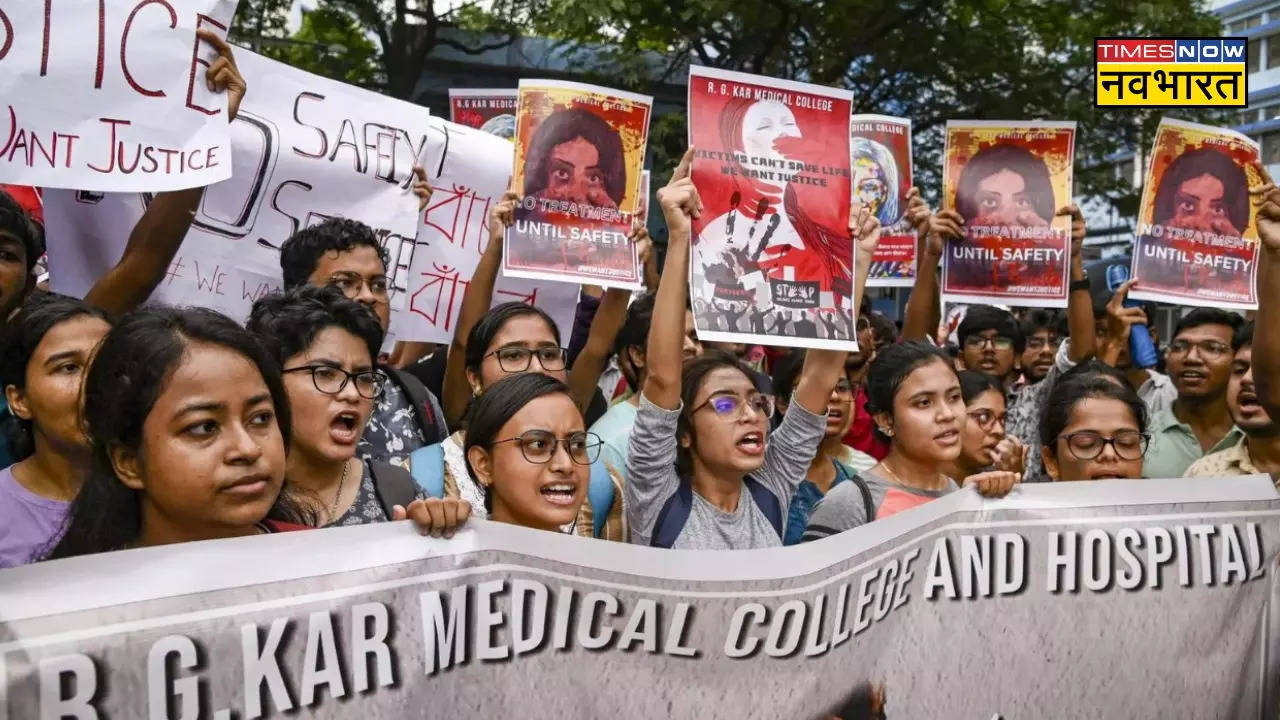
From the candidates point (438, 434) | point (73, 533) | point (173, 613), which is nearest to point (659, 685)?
point (173, 613)

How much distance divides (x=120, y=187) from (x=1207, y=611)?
2.83 m

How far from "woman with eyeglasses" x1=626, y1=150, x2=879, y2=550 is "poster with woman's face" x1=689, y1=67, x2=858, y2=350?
9 centimetres

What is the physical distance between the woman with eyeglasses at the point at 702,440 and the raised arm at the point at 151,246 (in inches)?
47.4

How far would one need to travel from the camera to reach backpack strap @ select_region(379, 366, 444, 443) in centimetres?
358

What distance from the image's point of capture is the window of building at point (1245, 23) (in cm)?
5084

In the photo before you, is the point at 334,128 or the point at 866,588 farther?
the point at 334,128

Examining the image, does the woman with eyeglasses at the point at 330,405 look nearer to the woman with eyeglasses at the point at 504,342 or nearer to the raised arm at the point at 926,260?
the woman with eyeglasses at the point at 504,342

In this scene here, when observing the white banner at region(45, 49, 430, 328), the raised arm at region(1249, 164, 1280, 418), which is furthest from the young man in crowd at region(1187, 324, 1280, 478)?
the white banner at region(45, 49, 430, 328)

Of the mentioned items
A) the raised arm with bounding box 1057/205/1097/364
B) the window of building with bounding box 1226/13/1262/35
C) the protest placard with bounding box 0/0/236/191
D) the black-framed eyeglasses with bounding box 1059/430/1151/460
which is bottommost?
the black-framed eyeglasses with bounding box 1059/430/1151/460

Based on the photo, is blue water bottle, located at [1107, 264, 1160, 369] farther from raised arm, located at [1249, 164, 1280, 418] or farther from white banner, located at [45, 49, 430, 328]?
white banner, located at [45, 49, 430, 328]

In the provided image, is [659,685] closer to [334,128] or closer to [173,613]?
[173,613]

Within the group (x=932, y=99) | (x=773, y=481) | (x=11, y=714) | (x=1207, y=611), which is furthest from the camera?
(x=932, y=99)

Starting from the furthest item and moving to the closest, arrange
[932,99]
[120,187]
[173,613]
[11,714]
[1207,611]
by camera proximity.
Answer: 1. [932,99]
2. [120,187]
3. [1207,611]
4. [173,613]
5. [11,714]

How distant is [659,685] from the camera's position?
240 cm
